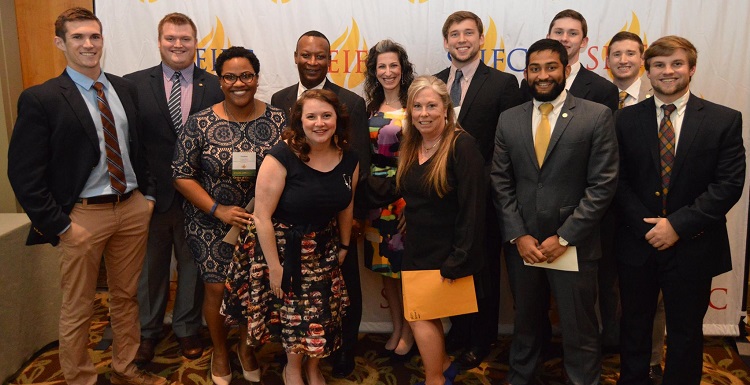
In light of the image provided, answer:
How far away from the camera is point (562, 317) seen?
105 inches

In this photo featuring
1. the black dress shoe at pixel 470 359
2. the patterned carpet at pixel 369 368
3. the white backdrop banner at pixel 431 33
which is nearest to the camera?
the patterned carpet at pixel 369 368

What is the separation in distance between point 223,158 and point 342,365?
131 centimetres

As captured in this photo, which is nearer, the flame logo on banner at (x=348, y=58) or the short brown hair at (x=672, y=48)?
the short brown hair at (x=672, y=48)

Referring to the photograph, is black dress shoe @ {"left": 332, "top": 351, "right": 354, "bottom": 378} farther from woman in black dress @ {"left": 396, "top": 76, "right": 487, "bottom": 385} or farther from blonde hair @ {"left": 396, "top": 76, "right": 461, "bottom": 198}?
blonde hair @ {"left": 396, "top": 76, "right": 461, "bottom": 198}

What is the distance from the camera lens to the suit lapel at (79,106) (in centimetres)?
259

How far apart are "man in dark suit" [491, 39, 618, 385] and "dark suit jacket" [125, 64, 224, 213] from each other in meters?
1.64

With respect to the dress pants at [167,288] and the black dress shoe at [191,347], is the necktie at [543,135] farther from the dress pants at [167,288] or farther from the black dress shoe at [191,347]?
the black dress shoe at [191,347]

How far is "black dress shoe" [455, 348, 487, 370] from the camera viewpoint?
3221 millimetres

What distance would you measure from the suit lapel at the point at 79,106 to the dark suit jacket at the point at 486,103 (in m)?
1.82

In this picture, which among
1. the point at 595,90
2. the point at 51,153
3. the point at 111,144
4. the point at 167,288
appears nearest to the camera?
the point at 51,153

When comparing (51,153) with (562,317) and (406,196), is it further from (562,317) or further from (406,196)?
(562,317)

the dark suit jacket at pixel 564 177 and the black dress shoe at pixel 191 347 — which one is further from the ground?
the dark suit jacket at pixel 564 177

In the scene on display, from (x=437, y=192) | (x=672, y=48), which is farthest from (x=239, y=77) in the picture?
(x=672, y=48)

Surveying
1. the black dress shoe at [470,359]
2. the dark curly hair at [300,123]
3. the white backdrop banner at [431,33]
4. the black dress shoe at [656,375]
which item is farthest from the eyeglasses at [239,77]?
the black dress shoe at [656,375]
